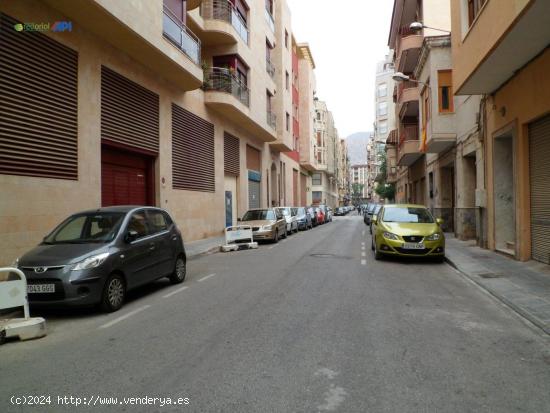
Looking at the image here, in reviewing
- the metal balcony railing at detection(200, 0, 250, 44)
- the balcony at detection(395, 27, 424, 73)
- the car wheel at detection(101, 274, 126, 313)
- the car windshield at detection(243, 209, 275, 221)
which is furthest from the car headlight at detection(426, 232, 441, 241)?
the metal balcony railing at detection(200, 0, 250, 44)

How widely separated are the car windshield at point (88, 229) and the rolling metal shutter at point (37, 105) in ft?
10.1

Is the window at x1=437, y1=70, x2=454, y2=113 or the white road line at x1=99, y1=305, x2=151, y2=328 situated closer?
the white road line at x1=99, y1=305, x2=151, y2=328

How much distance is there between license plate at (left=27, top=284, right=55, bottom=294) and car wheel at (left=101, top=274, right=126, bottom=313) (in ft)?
2.36

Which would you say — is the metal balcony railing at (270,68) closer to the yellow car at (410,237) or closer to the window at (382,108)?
the yellow car at (410,237)

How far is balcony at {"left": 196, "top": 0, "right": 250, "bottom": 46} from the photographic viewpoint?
69.0 feet

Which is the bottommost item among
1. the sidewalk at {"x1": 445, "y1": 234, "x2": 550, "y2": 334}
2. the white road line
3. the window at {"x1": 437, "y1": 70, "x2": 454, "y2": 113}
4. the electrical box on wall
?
the white road line

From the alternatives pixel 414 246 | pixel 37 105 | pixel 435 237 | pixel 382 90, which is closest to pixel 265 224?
pixel 414 246

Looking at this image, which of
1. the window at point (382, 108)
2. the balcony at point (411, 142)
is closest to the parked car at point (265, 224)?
the balcony at point (411, 142)

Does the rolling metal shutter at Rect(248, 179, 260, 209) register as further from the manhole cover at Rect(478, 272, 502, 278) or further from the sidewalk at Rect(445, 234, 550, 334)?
the manhole cover at Rect(478, 272, 502, 278)

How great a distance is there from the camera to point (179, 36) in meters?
16.4

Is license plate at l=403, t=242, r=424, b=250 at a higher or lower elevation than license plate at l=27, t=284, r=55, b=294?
higher

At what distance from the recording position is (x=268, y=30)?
30891 millimetres

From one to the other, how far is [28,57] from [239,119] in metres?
15.1

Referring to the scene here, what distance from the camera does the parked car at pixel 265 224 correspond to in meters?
18.9
